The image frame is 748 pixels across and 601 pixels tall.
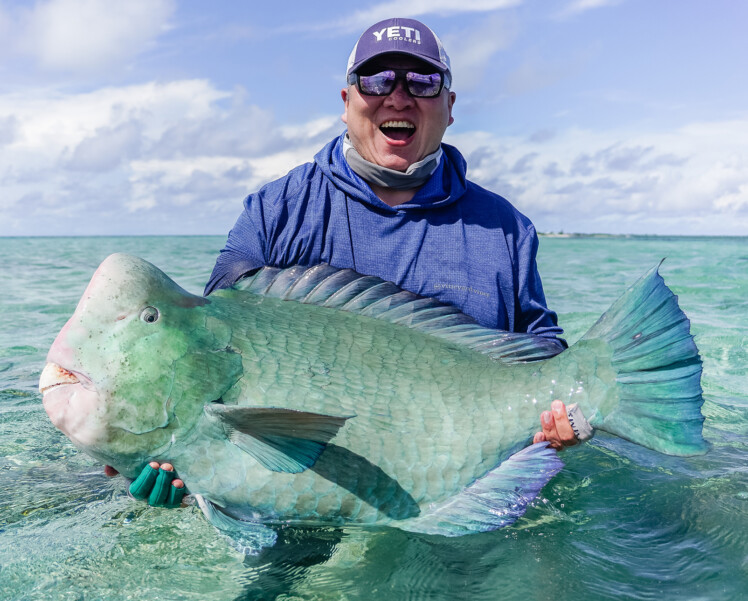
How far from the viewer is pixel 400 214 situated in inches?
126

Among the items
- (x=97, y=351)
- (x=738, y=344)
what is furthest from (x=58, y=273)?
(x=97, y=351)

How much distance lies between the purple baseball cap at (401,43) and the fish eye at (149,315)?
5.02 feet

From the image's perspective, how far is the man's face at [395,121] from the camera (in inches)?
121

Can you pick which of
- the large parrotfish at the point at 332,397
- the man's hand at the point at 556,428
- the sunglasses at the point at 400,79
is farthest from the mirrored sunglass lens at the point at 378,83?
the man's hand at the point at 556,428

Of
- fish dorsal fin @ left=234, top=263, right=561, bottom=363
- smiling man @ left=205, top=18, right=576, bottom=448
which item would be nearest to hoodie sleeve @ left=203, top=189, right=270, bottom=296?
smiling man @ left=205, top=18, right=576, bottom=448

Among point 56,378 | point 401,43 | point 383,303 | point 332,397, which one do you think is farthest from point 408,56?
point 56,378

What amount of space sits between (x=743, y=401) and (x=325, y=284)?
11.4ft

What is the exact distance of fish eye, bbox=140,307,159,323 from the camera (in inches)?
83.0

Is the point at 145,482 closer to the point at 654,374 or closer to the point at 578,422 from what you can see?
the point at 578,422

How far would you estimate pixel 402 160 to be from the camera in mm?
3123

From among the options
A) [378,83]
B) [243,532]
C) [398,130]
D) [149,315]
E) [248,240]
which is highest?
[378,83]

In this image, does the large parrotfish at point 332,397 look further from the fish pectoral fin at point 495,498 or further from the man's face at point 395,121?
the man's face at point 395,121

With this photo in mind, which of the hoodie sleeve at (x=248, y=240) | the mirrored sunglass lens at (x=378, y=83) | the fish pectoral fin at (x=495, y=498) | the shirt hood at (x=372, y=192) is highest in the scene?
the mirrored sunglass lens at (x=378, y=83)

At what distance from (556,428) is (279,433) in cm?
94
